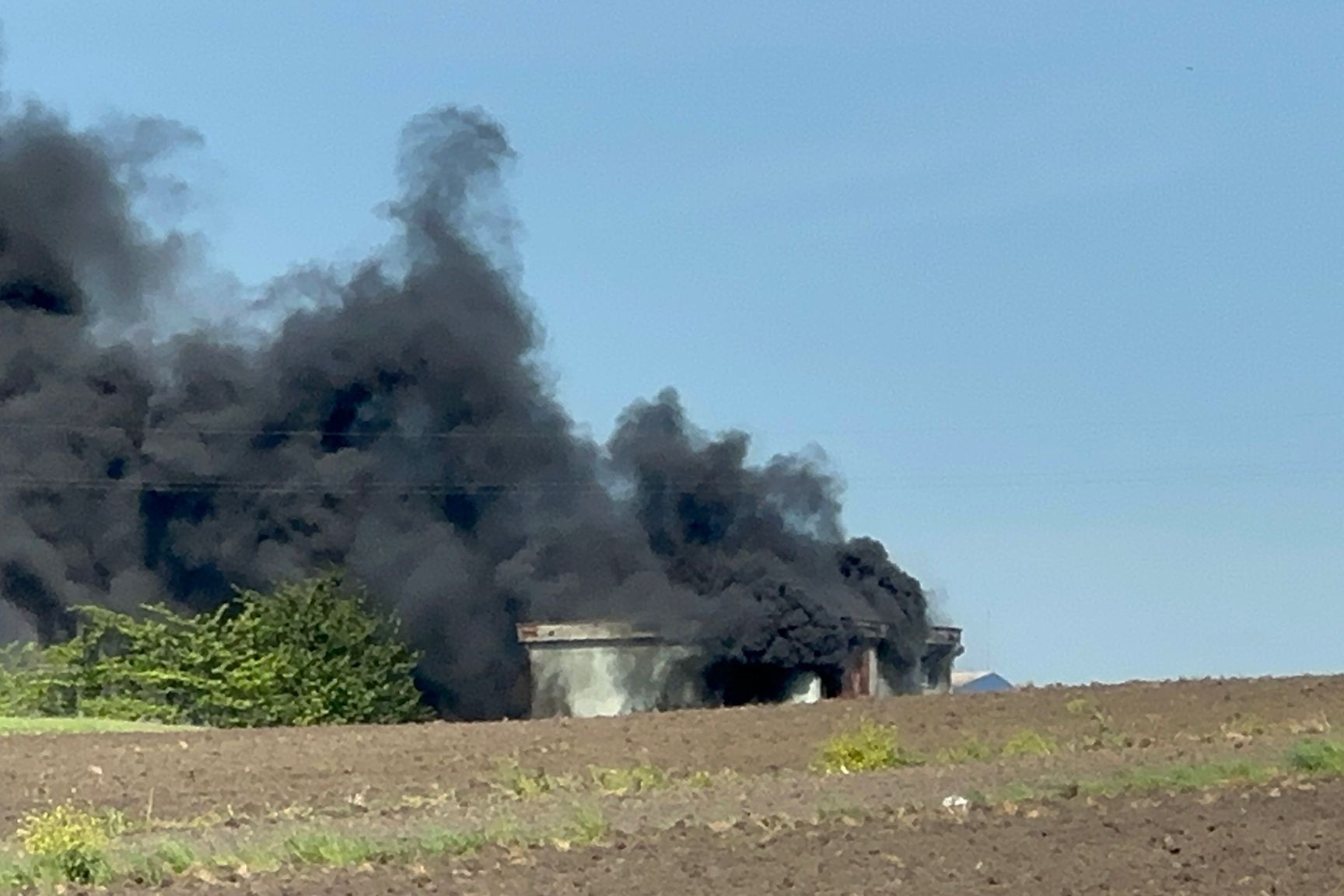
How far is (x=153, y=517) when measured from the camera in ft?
182

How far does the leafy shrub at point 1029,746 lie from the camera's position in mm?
25953

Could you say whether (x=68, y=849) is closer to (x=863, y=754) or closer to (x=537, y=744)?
(x=863, y=754)

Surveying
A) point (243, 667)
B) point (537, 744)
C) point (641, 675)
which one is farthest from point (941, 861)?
point (641, 675)

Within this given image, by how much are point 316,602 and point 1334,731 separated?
29.2 m

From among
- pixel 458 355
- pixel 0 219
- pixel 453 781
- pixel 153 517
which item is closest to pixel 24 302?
pixel 0 219

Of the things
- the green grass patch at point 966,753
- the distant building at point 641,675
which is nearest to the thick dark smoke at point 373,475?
the distant building at point 641,675

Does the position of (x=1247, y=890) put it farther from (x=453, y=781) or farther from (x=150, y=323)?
(x=150, y=323)

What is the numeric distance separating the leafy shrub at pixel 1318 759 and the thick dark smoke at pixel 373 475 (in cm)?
2786

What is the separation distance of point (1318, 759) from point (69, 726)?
2631 centimetres

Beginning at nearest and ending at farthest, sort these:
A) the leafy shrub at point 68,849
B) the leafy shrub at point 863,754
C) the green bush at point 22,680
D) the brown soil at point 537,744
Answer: the leafy shrub at point 68,849 → the brown soil at point 537,744 → the leafy shrub at point 863,754 → the green bush at point 22,680

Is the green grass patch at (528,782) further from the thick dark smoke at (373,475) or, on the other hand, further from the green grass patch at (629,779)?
the thick dark smoke at (373,475)

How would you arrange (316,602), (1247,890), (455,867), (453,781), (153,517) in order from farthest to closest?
(153,517) < (316,602) < (453,781) < (455,867) < (1247,890)

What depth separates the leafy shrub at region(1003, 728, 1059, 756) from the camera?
1022 inches

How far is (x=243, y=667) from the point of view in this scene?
1870 inches
